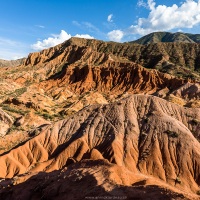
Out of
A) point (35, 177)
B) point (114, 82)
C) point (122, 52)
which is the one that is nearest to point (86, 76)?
point (114, 82)

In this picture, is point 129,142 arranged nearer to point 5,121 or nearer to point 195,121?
point 195,121

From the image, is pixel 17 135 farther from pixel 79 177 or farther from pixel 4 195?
pixel 79 177

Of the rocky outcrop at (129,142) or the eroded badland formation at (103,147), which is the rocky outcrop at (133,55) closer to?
the eroded badland formation at (103,147)

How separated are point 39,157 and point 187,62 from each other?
359 ft

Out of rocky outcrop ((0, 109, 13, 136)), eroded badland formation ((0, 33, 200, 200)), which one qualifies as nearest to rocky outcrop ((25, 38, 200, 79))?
eroded badland formation ((0, 33, 200, 200))

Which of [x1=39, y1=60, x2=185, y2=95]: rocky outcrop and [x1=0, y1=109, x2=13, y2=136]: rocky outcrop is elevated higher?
[x1=39, y1=60, x2=185, y2=95]: rocky outcrop

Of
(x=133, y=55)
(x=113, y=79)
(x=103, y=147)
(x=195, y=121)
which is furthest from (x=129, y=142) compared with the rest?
(x=133, y=55)

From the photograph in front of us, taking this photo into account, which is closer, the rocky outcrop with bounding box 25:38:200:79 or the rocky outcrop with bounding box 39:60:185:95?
the rocky outcrop with bounding box 39:60:185:95

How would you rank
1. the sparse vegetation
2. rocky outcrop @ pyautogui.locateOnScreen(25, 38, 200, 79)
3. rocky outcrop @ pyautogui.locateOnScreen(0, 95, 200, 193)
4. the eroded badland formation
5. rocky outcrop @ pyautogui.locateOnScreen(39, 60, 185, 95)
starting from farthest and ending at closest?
rocky outcrop @ pyautogui.locateOnScreen(25, 38, 200, 79) → rocky outcrop @ pyautogui.locateOnScreen(39, 60, 185, 95) → the sparse vegetation → rocky outcrop @ pyautogui.locateOnScreen(0, 95, 200, 193) → the eroded badland formation

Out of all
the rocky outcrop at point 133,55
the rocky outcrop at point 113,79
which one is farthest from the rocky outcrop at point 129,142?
the rocky outcrop at point 133,55

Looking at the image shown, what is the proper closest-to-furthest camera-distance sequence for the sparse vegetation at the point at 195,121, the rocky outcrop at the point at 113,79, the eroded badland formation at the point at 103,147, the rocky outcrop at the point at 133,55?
the eroded badland formation at the point at 103,147 < the sparse vegetation at the point at 195,121 < the rocky outcrop at the point at 113,79 < the rocky outcrop at the point at 133,55

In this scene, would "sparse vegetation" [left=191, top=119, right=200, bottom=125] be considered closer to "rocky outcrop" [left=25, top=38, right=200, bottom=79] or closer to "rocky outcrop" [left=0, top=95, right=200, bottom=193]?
"rocky outcrop" [left=0, top=95, right=200, bottom=193]

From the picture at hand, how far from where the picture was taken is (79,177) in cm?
2492

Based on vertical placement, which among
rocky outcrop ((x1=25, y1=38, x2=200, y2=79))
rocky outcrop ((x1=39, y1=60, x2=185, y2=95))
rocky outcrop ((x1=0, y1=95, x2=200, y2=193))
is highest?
rocky outcrop ((x1=25, y1=38, x2=200, y2=79))
